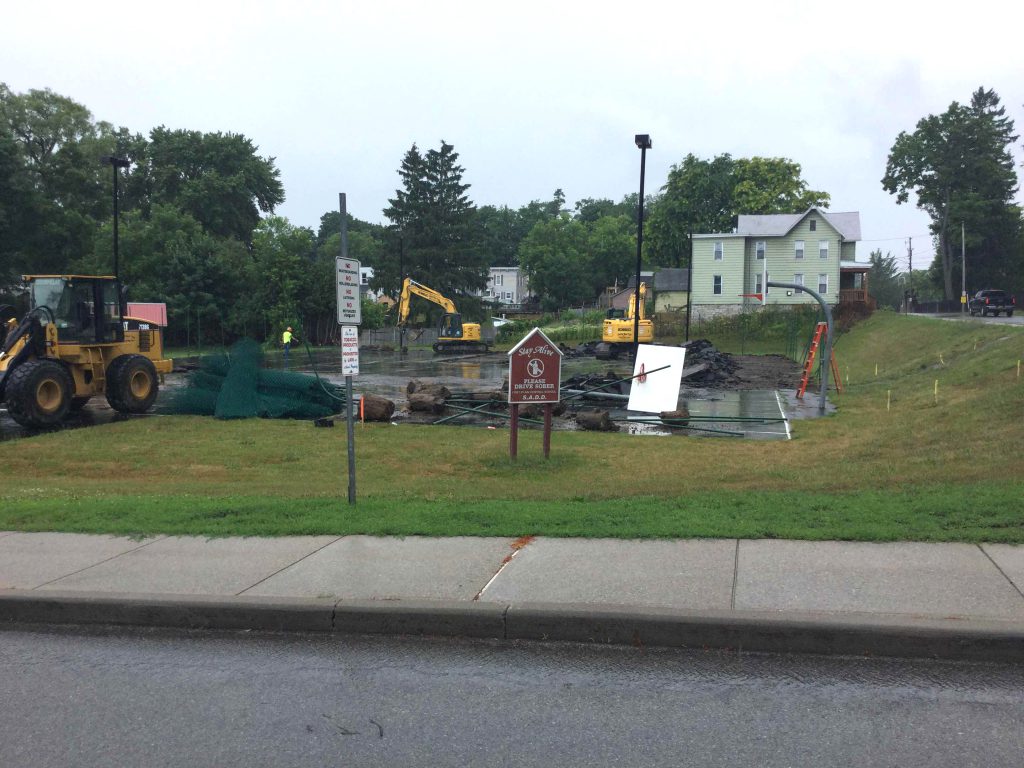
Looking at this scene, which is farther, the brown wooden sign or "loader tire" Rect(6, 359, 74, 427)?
"loader tire" Rect(6, 359, 74, 427)

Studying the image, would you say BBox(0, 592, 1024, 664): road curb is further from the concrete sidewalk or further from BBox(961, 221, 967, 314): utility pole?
BBox(961, 221, 967, 314): utility pole

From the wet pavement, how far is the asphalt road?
13.1 m

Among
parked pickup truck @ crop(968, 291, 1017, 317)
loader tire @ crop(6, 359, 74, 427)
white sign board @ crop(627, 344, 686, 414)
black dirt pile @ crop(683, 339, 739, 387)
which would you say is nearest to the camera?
loader tire @ crop(6, 359, 74, 427)

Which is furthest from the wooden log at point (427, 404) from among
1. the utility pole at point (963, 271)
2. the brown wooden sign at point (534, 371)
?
the utility pole at point (963, 271)

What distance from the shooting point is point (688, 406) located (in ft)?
77.0

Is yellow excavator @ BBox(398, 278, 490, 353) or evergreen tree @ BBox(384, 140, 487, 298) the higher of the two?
evergreen tree @ BBox(384, 140, 487, 298)

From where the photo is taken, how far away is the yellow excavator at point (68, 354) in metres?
18.5

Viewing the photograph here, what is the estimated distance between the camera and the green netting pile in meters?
20.4

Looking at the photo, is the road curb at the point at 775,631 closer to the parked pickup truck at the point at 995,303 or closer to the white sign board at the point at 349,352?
the white sign board at the point at 349,352

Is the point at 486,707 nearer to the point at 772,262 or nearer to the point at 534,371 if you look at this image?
the point at 534,371

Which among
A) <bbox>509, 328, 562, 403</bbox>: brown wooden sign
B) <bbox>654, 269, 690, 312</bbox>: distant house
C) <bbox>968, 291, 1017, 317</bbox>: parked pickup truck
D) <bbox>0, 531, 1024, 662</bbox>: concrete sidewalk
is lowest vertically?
<bbox>0, 531, 1024, 662</bbox>: concrete sidewalk

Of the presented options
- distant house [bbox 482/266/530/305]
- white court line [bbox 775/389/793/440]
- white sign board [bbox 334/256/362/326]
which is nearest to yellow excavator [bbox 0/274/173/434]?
white sign board [bbox 334/256/362/326]

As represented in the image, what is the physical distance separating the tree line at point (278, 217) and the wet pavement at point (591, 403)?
704 inches

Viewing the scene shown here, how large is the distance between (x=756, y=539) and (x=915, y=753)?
3.42 metres
